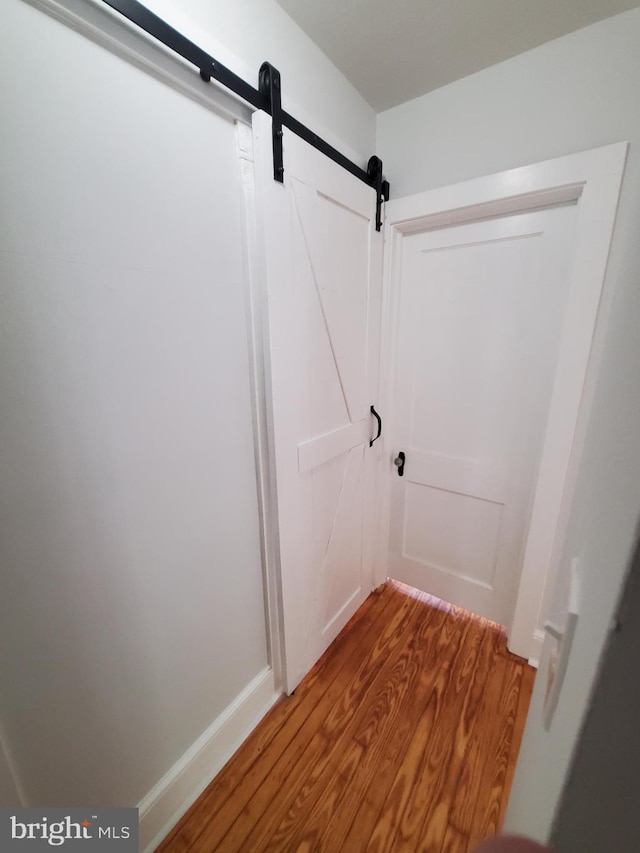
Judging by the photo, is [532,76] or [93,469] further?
[532,76]

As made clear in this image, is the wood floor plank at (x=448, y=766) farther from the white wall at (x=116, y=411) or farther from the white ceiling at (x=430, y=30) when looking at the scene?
the white ceiling at (x=430, y=30)

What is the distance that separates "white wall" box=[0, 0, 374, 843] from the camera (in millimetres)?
641

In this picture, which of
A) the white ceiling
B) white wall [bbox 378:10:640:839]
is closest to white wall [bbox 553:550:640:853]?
white wall [bbox 378:10:640:839]

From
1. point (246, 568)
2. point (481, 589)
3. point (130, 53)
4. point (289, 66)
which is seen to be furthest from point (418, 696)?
point (289, 66)

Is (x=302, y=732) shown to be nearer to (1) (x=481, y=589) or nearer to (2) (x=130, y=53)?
(1) (x=481, y=589)

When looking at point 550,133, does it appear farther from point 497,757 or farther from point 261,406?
point 497,757

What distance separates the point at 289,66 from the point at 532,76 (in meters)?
0.93

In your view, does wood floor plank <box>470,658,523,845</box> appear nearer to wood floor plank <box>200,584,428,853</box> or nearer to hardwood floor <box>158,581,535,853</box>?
hardwood floor <box>158,581,535,853</box>

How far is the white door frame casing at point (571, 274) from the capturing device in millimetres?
1129

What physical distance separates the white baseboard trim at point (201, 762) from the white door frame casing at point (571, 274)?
49.7 inches

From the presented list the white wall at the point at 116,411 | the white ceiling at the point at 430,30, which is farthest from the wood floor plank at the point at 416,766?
the white ceiling at the point at 430,30

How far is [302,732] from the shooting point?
1273 millimetres

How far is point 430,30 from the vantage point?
110 cm

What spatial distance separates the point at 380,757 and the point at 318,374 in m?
1.50
